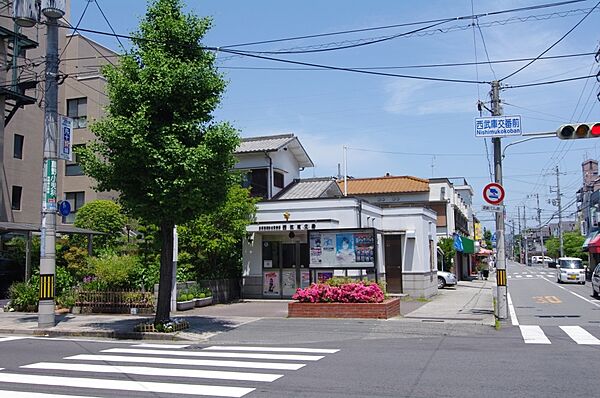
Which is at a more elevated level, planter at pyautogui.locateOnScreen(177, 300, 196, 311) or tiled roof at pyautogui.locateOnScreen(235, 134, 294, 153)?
tiled roof at pyautogui.locateOnScreen(235, 134, 294, 153)

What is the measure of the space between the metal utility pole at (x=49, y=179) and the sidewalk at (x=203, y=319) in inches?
32.7

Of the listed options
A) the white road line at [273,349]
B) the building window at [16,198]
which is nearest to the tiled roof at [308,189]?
the white road line at [273,349]

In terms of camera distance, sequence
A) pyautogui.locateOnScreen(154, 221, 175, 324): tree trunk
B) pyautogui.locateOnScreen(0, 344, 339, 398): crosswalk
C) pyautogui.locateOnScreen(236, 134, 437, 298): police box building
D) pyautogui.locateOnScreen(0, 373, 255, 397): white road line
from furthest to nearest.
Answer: pyautogui.locateOnScreen(236, 134, 437, 298): police box building, pyautogui.locateOnScreen(154, 221, 175, 324): tree trunk, pyautogui.locateOnScreen(0, 344, 339, 398): crosswalk, pyautogui.locateOnScreen(0, 373, 255, 397): white road line

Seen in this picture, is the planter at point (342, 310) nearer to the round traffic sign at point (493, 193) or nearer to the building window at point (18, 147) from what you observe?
the round traffic sign at point (493, 193)

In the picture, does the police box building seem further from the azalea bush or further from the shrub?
the shrub

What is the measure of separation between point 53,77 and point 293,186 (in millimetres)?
16111

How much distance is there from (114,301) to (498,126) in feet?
45.2

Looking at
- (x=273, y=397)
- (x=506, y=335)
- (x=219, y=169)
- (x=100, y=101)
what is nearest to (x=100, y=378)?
(x=273, y=397)

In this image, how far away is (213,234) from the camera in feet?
72.9

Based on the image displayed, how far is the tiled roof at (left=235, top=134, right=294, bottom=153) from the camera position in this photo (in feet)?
92.1

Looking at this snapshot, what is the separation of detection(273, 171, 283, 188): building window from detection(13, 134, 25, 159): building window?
15.9 m

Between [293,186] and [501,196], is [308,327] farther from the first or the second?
[293,186]

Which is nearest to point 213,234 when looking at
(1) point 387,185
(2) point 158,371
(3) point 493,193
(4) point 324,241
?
(4) point 324,241

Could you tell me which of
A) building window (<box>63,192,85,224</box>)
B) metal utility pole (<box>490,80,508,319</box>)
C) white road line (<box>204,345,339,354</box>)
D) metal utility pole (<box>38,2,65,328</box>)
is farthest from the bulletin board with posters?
building window (<box>63,192,85,224</box>)
